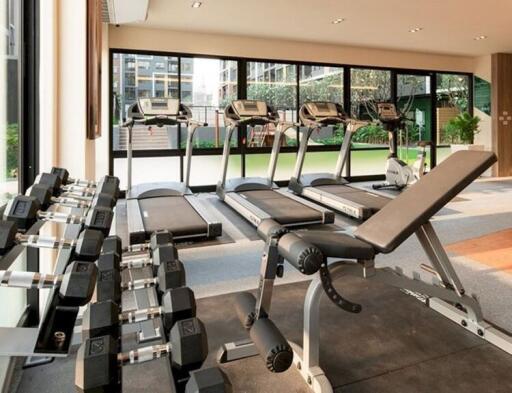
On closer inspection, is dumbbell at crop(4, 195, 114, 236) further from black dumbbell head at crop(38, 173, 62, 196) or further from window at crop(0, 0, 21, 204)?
window at crop(0, 0, 21, 204)

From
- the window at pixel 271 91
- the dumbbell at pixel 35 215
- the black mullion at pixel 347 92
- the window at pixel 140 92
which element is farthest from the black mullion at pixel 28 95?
the black mullion at pixel 347 92

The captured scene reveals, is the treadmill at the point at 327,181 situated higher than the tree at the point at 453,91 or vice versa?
the tree at the point at 453,91

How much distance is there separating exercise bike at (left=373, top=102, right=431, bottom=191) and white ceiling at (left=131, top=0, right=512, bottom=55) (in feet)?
4.43

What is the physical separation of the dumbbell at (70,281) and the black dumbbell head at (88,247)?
12 centimetres

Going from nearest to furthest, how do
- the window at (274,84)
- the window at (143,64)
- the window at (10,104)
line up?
the window at (10,104) → the window at (143,64) → the window at (274,84)

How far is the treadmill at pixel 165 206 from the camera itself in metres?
3.63

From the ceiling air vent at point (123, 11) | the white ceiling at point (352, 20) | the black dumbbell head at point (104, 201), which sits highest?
the white ceiling at point (352, 20)

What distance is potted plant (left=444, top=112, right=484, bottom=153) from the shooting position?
851 centimetres

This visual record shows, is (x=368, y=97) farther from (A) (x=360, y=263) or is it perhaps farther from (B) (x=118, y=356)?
(B) (x=118, y=356)

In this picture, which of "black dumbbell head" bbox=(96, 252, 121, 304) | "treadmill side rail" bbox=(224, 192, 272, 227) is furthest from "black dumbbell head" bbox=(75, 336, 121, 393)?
"treadmill side rail" bbox=(224, 192, 272, 227)

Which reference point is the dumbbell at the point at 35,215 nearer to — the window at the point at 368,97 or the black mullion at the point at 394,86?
the window at the point at 368,97

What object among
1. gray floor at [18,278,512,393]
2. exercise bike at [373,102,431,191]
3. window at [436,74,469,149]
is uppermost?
window at [436,74,469,149]

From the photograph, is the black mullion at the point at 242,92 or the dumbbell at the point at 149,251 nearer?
the dumbbell at the point at 149,251

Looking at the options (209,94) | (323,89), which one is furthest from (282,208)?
(323,89)
